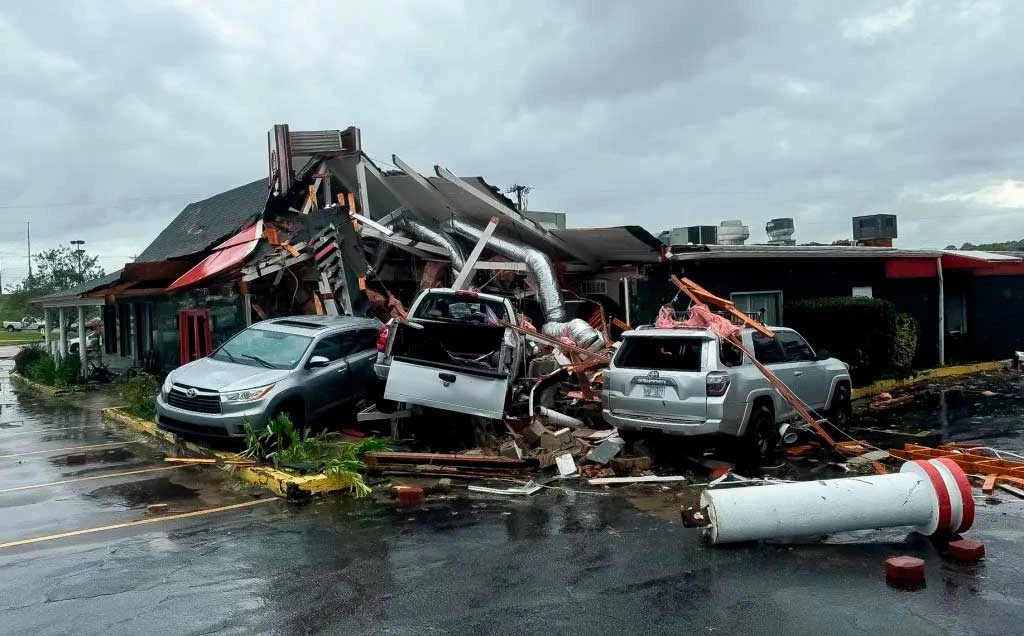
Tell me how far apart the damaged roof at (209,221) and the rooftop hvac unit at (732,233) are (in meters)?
11.3

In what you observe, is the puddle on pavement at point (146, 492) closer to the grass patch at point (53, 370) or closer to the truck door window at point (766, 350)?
the truck door window at point (766, 350)

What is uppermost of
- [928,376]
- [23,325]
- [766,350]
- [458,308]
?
[23,325]

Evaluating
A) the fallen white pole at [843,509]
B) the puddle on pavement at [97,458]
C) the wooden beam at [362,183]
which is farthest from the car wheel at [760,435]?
the wooden beam at [362,183]

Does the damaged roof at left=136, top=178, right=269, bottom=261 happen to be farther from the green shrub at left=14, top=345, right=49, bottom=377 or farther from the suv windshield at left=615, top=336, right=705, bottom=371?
the suv windshield at left=615, top=336, right=705, bottom=371

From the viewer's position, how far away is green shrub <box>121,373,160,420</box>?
14.7m

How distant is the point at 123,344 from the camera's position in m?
25.8

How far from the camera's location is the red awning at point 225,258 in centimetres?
1508

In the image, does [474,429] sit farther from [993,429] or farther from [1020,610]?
[993,429]

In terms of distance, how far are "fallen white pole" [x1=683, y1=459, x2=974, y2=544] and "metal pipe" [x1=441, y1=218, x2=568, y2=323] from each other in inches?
322

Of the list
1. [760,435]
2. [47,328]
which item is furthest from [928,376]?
[47,328]

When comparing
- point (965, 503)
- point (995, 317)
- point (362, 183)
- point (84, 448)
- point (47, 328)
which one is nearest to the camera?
point (965, 503)

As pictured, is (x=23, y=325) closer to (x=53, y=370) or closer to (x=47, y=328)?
(x=47, y=328)

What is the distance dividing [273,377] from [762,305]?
37.3ft

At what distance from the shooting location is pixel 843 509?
6613 millimetres
